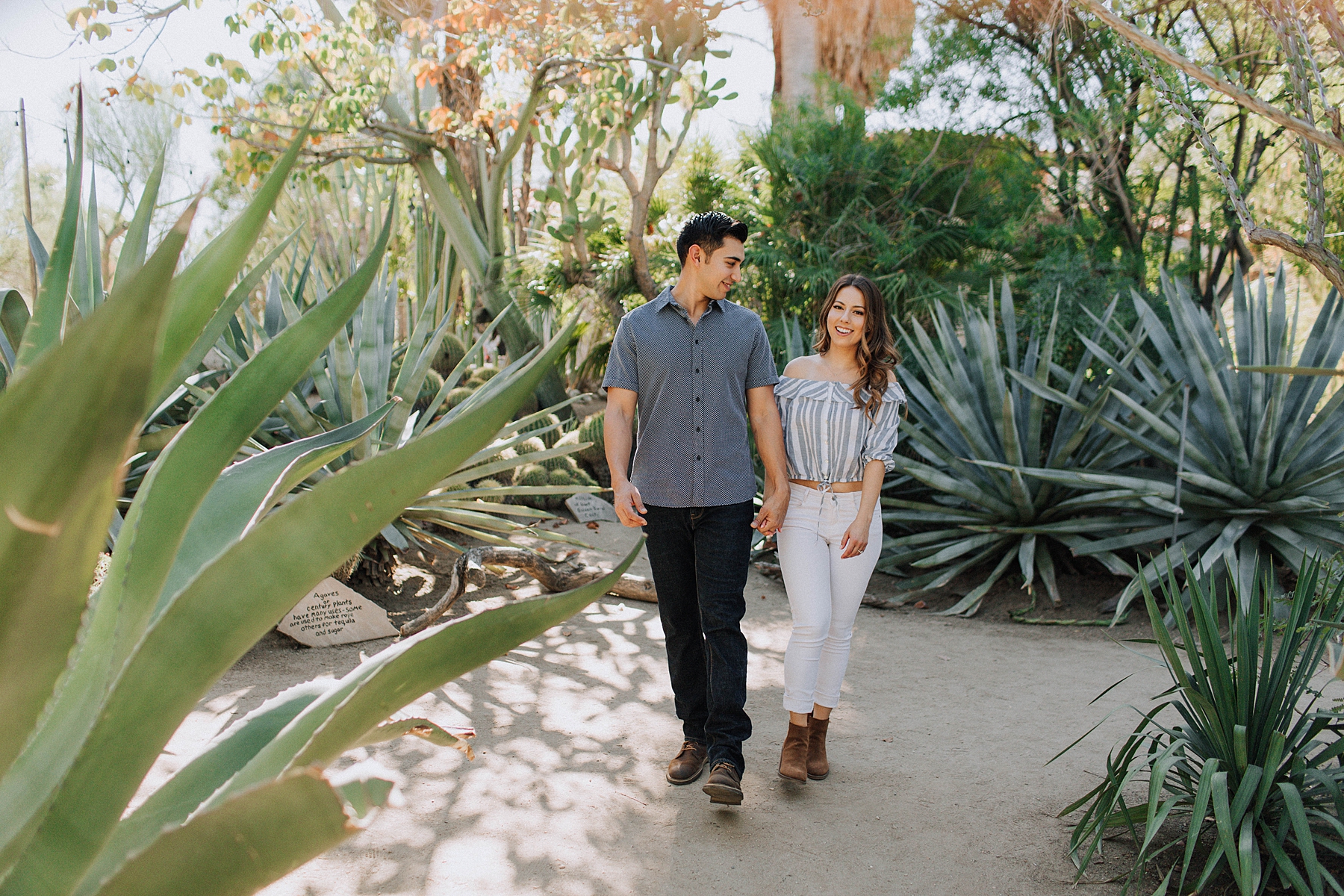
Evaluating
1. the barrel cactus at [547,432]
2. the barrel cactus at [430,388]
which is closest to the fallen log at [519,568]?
the barrel cactus at [547,432]

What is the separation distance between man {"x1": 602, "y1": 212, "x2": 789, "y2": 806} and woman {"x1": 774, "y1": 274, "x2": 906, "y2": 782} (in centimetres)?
10

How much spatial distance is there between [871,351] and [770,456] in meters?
0.52

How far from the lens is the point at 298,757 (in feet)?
2.76

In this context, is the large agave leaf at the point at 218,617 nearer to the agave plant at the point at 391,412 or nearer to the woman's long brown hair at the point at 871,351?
the woman's long brown hair at the point at 871,351

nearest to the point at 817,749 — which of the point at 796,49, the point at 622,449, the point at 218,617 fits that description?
the point at 622,449

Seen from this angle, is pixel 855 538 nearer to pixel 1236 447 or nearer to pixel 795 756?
pixel 795 756

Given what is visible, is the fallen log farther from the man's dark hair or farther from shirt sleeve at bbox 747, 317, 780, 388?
the man's dark hair

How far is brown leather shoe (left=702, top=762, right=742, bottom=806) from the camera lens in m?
2.82

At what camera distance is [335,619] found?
4.56 m

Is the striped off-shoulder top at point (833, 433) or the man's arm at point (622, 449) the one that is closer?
the man's arm at point (622, 449)

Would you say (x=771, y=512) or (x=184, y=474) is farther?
(x=771, y=512)

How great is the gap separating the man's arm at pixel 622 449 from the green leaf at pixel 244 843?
89.0 inches

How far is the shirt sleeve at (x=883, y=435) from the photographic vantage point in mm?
3209

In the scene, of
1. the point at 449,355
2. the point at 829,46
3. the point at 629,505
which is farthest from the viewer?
the point at 829,46
